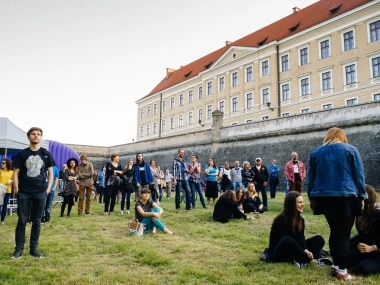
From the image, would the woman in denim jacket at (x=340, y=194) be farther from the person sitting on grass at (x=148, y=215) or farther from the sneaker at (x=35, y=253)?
the sneaker at (x=35, y=253)

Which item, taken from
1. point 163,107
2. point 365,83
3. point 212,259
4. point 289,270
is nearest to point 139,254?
point 212,259

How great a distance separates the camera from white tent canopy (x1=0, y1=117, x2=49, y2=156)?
11.6 m

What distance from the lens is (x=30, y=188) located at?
5.02 metres

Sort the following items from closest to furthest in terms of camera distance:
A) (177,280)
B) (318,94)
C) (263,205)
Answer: (177,280), (263,205), (318,94)

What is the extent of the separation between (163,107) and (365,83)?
2966 cm

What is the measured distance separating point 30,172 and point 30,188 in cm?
24

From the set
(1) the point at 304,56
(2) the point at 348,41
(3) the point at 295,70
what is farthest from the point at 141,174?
(1) the point at 304,56

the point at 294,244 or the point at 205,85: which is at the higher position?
the point at 205,85

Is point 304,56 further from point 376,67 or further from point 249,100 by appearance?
point 249,100

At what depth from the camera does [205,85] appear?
139 ft

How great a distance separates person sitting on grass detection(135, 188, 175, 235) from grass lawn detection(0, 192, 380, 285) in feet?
1.11

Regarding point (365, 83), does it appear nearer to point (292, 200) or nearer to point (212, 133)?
point (212, 133)

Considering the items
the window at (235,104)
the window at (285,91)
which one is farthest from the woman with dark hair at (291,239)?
the window at (235,104)

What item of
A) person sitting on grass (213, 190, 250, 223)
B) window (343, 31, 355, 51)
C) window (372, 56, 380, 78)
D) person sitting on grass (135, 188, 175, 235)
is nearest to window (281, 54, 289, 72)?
window (343, 31, 355, 51)
